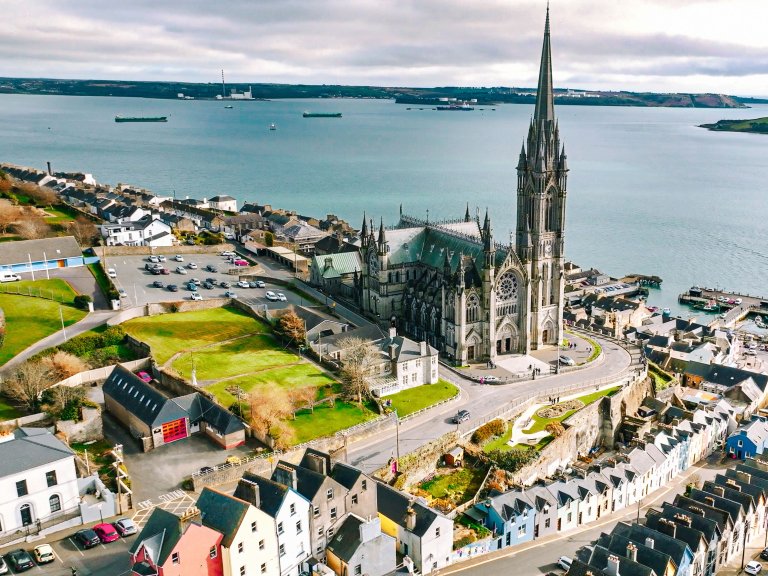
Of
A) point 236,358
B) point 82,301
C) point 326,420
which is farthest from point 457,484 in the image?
point 82,301

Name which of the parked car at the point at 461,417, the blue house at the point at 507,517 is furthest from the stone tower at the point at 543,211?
the blue house at the point at 507,517

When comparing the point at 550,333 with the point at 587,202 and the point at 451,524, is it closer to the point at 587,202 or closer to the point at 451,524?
the point at 451,524

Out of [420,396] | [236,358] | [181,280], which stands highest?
[181,280]

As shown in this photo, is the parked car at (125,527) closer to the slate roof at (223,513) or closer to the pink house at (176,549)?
the pink house at (176,549)

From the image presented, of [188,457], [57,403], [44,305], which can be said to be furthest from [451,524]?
[44,305]

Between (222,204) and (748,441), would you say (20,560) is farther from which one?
(222,204)

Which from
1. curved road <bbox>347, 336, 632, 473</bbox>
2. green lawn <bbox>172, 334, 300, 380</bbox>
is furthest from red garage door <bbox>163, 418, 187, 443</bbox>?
curved road <bbox>347, 336, 632, 473</bbox>
